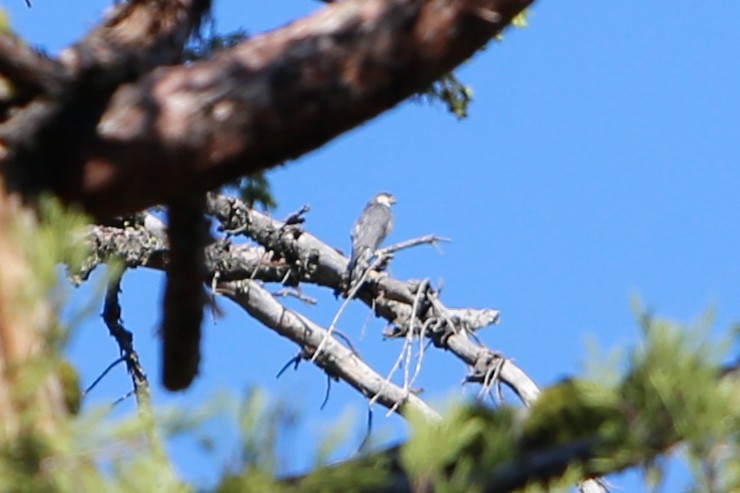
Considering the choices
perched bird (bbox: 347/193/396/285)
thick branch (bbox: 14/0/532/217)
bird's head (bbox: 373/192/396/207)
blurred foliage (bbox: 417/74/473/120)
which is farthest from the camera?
bird's head (bbox: 373/192/396/207)

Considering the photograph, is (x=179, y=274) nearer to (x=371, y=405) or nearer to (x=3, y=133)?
(x=3, y=133)

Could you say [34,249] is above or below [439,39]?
below

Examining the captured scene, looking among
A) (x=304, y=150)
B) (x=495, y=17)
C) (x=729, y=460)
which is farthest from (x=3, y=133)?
(x=729, y=460)

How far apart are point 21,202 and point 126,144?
0.21 m

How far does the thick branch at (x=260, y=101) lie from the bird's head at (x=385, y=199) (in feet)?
47.0

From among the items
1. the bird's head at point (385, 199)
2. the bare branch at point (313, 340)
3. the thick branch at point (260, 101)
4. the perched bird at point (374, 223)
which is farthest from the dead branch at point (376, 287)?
the bird's head at point (385, 199)

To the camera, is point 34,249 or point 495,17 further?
point 495,17

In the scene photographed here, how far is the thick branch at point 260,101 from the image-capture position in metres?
2.39

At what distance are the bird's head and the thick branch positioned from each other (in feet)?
47.0


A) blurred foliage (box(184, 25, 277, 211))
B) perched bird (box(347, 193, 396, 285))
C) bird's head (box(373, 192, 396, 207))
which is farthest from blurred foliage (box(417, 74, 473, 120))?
bird's head (box(373, 192, 396, 207))

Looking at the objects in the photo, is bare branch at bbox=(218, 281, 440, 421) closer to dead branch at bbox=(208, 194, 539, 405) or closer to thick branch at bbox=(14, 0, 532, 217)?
dead branch at bbox=(208, 194, 539, 405)

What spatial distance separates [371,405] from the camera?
229 inches

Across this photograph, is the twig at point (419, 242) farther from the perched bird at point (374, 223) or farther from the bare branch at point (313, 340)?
the perched bird at point (374, 223)

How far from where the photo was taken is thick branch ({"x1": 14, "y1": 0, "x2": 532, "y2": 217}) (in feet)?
7.83
